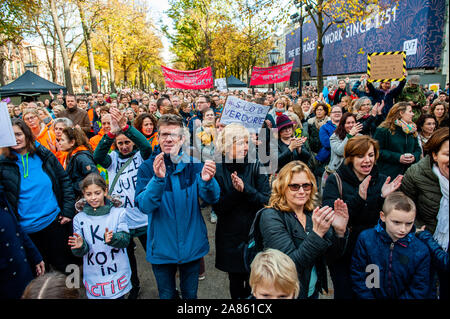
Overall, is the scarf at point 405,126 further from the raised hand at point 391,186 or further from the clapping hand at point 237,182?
the clapping hand at point 237,182

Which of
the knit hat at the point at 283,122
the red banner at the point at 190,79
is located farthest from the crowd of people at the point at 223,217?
the red banner at the point at 190,79

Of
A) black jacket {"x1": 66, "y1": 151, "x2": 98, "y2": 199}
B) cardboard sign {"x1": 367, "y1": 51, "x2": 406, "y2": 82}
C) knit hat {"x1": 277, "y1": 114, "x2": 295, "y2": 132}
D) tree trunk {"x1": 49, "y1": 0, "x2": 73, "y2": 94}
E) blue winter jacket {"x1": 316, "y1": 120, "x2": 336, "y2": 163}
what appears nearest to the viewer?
black jacket {"x1": 66, "y1": 151, "x2": 98, "y2": 199}

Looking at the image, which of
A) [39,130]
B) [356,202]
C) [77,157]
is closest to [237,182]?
[356,202]

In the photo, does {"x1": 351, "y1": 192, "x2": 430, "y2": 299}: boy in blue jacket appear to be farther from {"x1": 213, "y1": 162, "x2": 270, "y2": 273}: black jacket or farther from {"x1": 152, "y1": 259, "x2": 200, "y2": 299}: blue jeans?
{"x1": 152, "y1": 259, "x2": 200, "y2": 299}: blue jeans

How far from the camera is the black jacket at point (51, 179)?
2.80 meters

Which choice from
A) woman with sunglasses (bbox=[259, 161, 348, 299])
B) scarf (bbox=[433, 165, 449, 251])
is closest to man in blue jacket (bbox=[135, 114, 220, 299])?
woman with sunglasses (bbox=[259, 161, 348, 299])

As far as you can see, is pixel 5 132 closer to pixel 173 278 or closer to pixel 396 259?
pixel 173 278

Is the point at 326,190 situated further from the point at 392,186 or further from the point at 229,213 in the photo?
the point at 229,213

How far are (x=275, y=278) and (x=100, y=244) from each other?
1.76 metres

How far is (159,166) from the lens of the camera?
2.27 meters

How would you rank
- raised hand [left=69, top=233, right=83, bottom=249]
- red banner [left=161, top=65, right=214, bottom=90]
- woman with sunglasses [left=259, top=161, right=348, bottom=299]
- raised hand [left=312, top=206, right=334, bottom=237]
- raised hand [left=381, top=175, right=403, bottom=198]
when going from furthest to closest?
red banner [left=161, top=65, right=214, bottom=90] → raised hand [left=69, top=233, right=83, bottom=249] → raised hand [left=381, top=175, right=403, bottom=198] → woman with sunglasses [left=259, top=161, right=348, bottom=299] → raised hand [left=312, top=206, right=334, bottom=237]

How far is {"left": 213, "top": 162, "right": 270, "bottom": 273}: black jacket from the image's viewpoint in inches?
108

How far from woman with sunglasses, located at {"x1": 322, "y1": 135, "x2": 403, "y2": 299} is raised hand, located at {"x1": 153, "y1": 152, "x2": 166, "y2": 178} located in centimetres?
144

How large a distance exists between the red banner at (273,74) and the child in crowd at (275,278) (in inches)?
473
